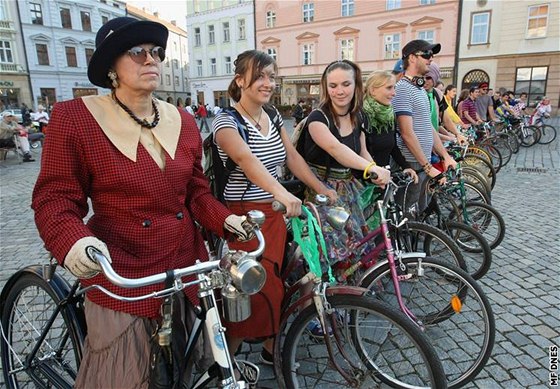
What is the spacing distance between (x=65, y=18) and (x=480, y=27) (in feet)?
113

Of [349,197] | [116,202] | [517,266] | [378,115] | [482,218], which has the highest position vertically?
[378,115]

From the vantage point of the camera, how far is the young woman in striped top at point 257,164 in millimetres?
2178

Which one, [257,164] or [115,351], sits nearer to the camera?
[115,351]

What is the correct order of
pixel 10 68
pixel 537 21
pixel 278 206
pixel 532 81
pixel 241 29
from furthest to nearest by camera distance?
pixel 241 29, pixel 10 68, pixel 532 81, pixel 537 21, pixel 278 206

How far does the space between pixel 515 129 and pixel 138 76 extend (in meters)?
12.6

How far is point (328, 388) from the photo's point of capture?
7.90 feet

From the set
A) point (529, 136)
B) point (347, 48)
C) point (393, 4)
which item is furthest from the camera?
point (347, 48)

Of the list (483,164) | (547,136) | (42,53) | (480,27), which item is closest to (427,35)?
(480,27)

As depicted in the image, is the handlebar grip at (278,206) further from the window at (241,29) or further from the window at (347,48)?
the window at (241,29)

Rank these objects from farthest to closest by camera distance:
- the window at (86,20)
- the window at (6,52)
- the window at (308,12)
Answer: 1. the window at (86,20)
2. the window at (308,12)
3. the window at (6,52)

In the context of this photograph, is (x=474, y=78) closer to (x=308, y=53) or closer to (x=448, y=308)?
(x=308, y=53)

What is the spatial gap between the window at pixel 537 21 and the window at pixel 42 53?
36857 mm

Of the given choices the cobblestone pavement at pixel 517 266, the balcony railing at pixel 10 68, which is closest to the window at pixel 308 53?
the balcony railing at pixel 10 68

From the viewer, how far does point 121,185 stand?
1.59 meters
